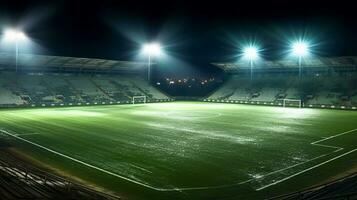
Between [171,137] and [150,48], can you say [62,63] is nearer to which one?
[150,48]

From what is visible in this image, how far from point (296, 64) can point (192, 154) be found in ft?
171

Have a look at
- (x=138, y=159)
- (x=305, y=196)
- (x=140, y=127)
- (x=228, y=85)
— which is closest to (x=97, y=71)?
(x=228, y=85)

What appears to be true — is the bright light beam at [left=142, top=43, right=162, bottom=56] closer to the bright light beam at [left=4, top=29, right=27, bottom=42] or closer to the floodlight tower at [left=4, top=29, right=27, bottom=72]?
the floodlight tower at [left=4, top=29, right=27, bottom=72]

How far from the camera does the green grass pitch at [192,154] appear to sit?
15.7 m

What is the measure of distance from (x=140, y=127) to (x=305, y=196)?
23.0 meters

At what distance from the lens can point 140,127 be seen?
32.8 metres

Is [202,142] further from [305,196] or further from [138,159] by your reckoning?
[305,196]

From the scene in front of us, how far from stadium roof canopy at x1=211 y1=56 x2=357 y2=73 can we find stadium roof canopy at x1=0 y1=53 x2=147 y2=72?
19.8m

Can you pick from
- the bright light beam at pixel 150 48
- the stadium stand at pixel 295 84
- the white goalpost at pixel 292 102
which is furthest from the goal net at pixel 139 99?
the white goalpost at pixel 292 102

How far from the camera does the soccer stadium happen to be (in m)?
14.7

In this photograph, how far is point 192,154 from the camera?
71.0 ft

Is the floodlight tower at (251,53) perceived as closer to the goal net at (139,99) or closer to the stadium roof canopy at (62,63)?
the goal net at (139,99)

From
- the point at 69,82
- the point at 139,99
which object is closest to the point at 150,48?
the point at 139,99

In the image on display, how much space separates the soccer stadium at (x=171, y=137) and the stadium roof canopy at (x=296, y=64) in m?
0.23
